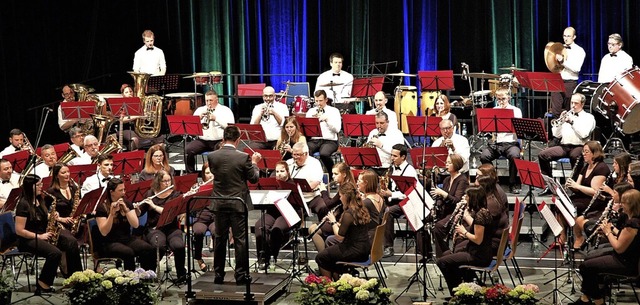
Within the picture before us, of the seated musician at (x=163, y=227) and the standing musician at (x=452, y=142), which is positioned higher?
the standing musician at (x=452, y=142)

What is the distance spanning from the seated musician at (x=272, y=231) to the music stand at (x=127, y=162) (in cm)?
183

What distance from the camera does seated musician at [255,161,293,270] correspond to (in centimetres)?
1155

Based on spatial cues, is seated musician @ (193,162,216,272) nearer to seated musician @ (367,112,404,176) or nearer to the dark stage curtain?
seated musician @ (367,112,404,176)

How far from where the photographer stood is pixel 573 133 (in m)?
13.6

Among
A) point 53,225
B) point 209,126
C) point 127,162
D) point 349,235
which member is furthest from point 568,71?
point 53,225

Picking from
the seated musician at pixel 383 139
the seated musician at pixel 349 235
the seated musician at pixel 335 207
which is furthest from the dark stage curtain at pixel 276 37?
the seated musician at pixel 349 235

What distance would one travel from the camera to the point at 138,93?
16.2 metres

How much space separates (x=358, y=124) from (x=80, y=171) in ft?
12.5

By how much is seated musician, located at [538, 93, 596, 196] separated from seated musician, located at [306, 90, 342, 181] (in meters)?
2.89

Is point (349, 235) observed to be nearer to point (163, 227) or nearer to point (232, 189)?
point (232, 189)

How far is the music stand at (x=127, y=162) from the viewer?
12.2 m

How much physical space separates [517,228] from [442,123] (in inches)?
113

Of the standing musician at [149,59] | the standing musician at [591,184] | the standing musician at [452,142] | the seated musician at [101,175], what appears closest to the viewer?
the standing musician at [591,184]

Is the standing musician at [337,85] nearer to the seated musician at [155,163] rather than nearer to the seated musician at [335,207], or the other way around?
the seated musician at [155,163]
